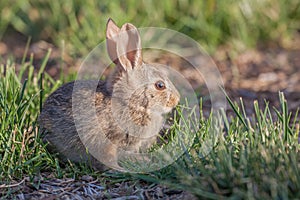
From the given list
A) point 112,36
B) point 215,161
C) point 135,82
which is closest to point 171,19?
point 135,82

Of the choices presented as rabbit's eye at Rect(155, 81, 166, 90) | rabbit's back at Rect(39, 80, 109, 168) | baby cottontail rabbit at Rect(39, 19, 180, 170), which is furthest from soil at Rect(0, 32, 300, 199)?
rabbit's eye at Rect(155, 81, 166, 90)

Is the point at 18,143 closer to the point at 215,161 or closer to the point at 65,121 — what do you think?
the point at 65,121

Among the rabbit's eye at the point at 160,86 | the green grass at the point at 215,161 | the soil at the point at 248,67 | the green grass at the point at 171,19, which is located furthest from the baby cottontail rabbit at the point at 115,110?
the green grass at the point at 171,19

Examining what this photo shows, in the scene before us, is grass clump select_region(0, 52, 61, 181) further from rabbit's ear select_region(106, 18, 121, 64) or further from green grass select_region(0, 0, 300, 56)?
green grass select_region(0, 0, 300, 56)

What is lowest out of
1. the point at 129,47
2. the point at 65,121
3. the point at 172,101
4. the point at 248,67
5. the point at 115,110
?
the point at 65,121

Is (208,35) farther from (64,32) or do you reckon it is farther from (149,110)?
(149,110)

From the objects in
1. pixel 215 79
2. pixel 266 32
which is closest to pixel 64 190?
pixel 215 79

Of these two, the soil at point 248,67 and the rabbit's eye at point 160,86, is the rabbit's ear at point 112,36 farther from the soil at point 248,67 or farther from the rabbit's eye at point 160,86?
the soil at point 248,67
